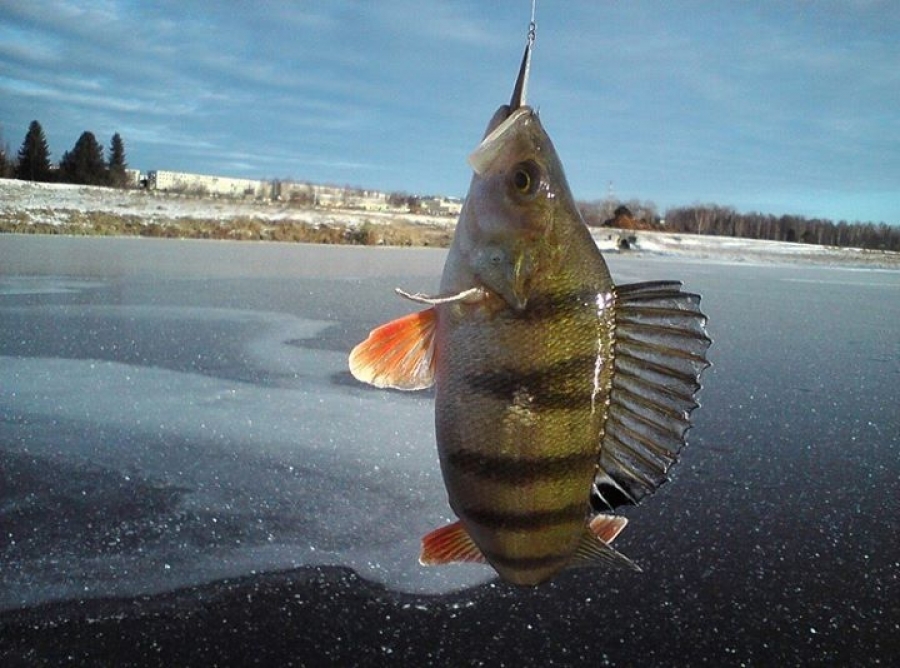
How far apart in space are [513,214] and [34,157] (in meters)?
50.6

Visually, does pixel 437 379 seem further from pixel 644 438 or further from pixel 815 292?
pixel 815 292

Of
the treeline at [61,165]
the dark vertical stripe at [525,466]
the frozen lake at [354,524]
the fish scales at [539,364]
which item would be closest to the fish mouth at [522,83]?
the fish scales at [539,364]

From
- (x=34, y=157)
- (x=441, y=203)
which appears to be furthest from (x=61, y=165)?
(x=441, y=203)

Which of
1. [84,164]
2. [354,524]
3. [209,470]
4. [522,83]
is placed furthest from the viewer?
[84,164]

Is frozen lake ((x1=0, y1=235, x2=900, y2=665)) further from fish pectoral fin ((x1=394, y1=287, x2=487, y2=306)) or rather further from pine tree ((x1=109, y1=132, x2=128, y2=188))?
pine tree ((x1=109, y1=132, x2=128, y2=188))

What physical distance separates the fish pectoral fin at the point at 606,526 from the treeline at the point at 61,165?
44.5m

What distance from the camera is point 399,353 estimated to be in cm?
99

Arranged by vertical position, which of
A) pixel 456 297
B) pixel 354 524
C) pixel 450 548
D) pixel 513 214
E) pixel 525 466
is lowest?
pixel 354 524

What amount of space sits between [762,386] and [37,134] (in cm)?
4858

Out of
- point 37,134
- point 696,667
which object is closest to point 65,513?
point 696,667

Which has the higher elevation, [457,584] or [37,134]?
[37,134]

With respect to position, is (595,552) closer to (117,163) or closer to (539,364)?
(539,364)

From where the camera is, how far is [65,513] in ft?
10.4

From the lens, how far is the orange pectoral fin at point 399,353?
98 centimetres
